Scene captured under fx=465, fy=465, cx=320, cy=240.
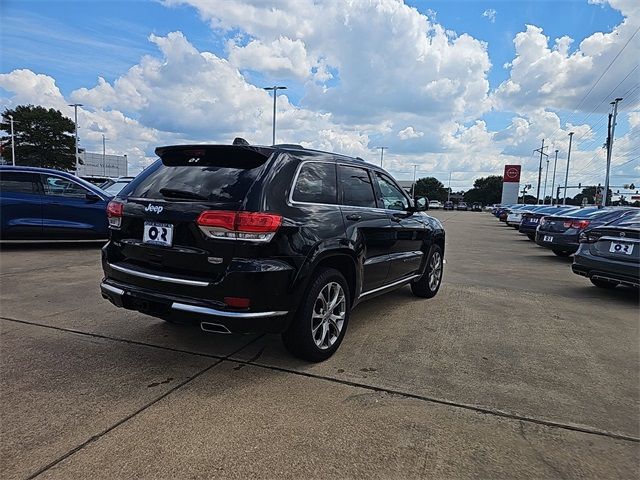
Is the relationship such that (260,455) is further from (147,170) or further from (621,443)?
(147,170)

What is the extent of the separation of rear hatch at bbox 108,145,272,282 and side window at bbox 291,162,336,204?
0.35 meters

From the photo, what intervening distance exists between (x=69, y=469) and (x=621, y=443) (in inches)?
126

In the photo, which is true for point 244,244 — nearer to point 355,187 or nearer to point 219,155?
point 219,155

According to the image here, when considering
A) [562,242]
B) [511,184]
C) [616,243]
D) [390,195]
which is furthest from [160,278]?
[511,184]

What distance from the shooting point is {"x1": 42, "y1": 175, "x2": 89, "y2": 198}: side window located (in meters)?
9.79

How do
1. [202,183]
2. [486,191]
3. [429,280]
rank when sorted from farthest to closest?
[486,191]
[429,280]
[202,183]

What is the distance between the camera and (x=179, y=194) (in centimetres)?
360

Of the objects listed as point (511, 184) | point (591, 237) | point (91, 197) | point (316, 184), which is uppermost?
point (511, 184)

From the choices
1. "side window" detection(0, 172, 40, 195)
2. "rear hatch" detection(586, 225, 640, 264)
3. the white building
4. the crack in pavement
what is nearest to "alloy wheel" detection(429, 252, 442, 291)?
"rear hatch" detection(586, 225, 640, 264)

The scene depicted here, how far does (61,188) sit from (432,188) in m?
120

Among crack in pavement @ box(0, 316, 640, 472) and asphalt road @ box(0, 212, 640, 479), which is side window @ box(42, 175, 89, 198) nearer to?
asphalt road @ box(0, 212, 640, 479)

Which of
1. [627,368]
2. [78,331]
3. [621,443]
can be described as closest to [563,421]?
[621,443]

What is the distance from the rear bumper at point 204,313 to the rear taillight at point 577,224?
1015cm

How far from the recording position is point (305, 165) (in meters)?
3.94
